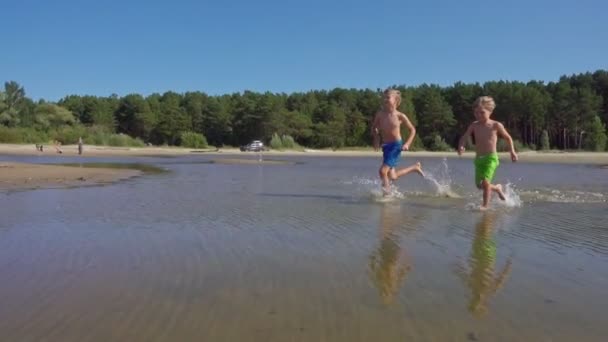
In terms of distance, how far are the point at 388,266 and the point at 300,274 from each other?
689mm

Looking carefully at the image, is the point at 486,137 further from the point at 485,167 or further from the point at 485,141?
the point at 485,167

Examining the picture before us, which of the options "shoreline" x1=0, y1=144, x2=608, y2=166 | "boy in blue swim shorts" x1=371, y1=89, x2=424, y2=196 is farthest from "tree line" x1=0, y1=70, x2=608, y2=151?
"boy in blue swim shorts" x1=371, y1=89, x2=424, y2=196

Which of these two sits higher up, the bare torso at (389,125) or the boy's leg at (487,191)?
the bare torso at (389,125)

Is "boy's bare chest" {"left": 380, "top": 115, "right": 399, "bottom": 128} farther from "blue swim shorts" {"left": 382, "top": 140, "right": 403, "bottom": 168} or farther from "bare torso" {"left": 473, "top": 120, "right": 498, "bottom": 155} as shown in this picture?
"bare torso" {"left": 473, "top": 120, "right": 498, "bottom": 155}

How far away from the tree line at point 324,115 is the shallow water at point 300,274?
55920mm

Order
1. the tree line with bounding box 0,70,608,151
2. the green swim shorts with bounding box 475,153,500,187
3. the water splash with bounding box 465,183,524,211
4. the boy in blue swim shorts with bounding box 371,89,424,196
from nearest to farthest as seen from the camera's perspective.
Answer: the water splash with bounding box 465,183,524,211 < the green swim shorts with bounding box 475,153,500,187 < the boy in blue swim shorts with bounding box 371,89,424,196 < the tree line with bounding box 0,70,608,151

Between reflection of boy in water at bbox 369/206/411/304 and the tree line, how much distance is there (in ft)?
190

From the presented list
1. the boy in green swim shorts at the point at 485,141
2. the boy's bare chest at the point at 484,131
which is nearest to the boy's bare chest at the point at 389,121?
the boy in green swim shorts at the point at 485,141

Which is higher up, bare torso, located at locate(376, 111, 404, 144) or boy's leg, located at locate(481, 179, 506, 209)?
bare torso, located at locate(376, 111, 404, 144)

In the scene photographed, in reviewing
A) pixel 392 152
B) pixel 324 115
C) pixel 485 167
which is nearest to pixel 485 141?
pixel 485 167

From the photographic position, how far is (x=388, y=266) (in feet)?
13.2

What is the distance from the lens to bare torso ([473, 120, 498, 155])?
842 centimetres

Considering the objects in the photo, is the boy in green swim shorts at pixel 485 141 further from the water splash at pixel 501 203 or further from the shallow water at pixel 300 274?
the shallow water at pixel 300 274

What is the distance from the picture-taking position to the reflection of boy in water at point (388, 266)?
11.3ft
